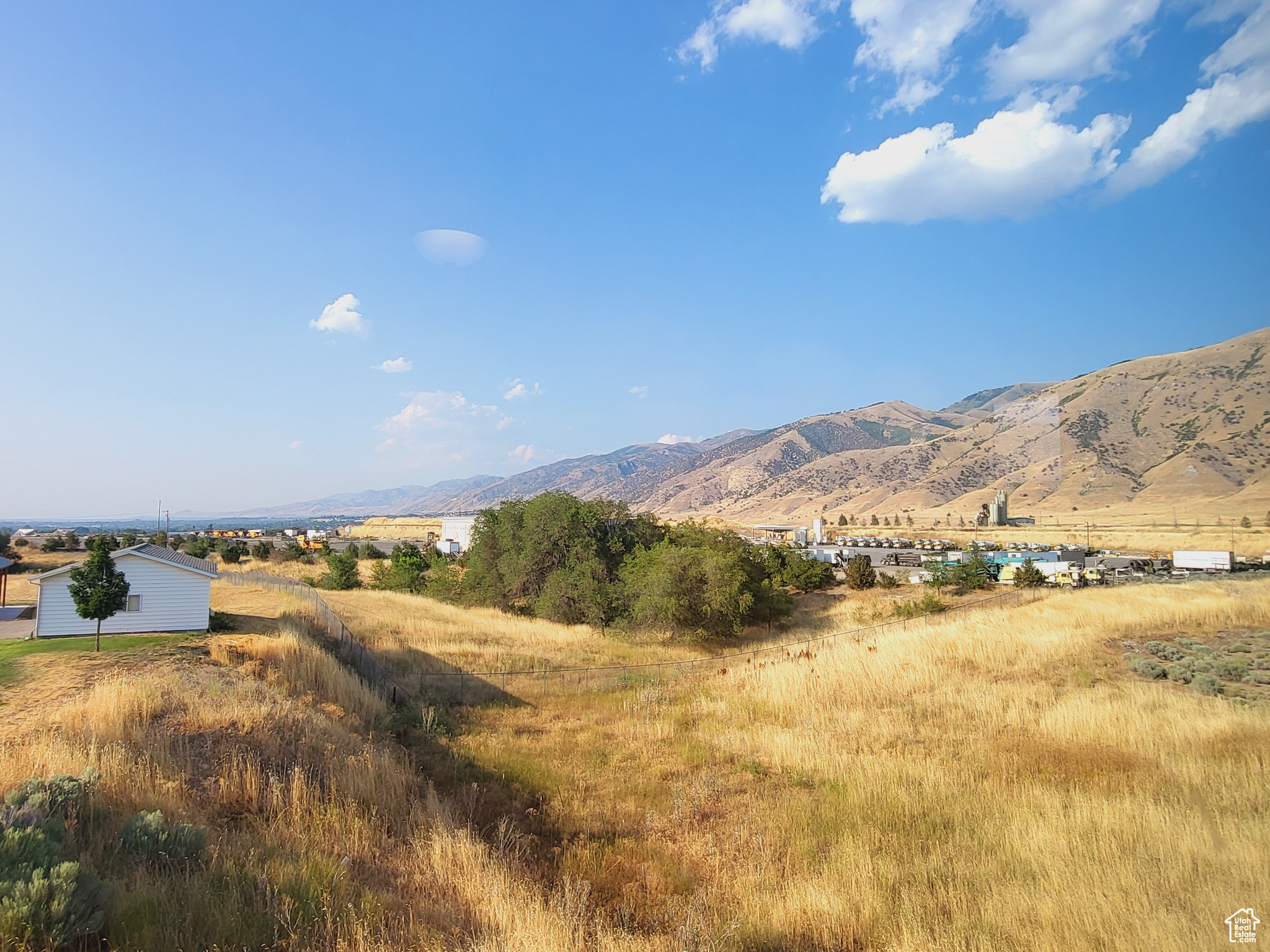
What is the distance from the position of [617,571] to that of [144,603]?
1059 inches

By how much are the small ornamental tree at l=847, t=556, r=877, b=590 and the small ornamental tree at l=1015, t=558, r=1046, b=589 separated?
953cm

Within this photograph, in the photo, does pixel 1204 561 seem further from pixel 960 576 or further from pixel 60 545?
pixel 60 545

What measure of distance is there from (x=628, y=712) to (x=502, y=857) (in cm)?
1097

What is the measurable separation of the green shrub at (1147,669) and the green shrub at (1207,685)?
1034mm

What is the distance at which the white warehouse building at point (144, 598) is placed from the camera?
64.2 feet

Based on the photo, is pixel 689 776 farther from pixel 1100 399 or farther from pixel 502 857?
pixel 1100 399

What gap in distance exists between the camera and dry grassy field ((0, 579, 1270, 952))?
6.02 meters

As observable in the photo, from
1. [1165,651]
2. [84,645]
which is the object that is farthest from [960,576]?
[84,645]

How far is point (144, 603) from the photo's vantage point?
20.5 metres

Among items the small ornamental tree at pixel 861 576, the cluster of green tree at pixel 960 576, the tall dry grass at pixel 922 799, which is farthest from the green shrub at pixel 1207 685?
the small ornamental tree at pixel 861 576

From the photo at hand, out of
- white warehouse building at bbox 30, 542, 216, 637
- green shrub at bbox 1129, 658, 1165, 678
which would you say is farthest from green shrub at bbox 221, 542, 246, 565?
green shrub at bbox 1129, 658, 1165, 678

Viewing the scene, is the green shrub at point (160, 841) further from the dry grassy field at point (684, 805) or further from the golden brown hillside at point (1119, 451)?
the golden brown hillside at point (1119, 451)

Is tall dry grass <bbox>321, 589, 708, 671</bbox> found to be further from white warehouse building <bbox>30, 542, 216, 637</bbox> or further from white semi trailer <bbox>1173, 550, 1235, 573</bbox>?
white semi trailer <bbox>1173, 550, 1235, 573</bbox>

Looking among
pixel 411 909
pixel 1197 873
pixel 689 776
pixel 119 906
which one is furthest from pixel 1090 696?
pixel 119 906
